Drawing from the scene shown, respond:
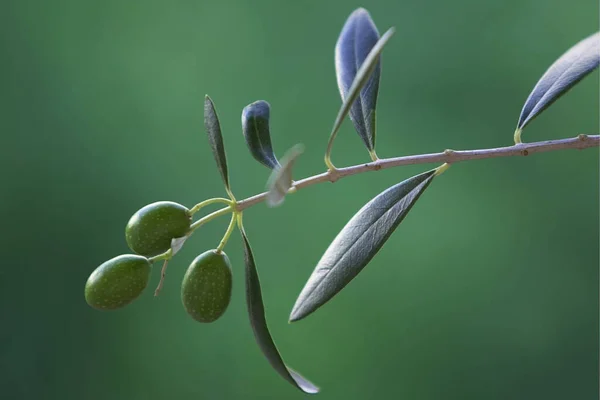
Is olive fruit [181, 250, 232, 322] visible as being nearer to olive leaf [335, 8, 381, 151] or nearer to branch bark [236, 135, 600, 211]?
branch bark [236, 135, 600, 211]

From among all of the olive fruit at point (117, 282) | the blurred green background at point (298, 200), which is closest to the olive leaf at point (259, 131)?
the olive fruit at point (117, 282)

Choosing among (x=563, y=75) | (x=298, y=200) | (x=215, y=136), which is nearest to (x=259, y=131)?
(x=215, y=136)

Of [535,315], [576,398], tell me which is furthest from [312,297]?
[576,398]

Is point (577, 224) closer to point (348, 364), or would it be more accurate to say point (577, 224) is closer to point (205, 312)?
point (348, 364)

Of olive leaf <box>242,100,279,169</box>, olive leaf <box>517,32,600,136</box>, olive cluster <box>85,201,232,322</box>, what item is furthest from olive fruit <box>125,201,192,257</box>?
olive leaf <box>517,32,600,136</box>

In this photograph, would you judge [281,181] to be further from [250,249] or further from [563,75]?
[563,75]

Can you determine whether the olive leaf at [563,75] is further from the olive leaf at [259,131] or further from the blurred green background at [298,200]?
the blurred green background at [298,200]
